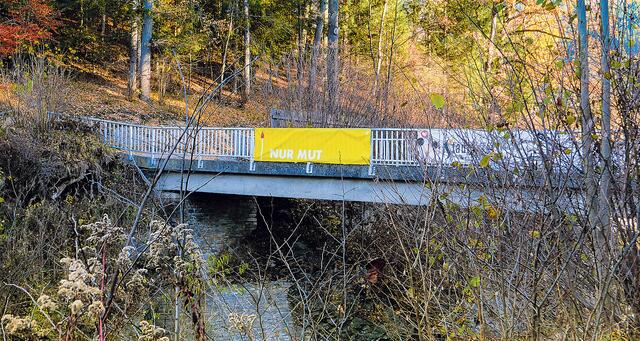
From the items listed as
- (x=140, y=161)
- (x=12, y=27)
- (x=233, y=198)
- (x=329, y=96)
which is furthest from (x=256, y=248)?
(x=12, y=27)

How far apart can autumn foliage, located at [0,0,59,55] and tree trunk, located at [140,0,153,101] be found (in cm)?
336

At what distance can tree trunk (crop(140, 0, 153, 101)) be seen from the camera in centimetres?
2292

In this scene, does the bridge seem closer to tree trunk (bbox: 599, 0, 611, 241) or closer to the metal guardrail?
the metal guardrail

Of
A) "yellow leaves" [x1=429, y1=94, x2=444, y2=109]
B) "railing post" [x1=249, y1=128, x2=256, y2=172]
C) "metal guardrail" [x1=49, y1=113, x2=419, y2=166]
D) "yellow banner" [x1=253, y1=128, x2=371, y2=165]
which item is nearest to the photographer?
"yellow leaves" [x1=429, y1=94, x2=444, y2=109]

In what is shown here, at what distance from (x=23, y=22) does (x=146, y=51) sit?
15.9ft

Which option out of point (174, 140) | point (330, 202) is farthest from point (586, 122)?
point (330, 202)

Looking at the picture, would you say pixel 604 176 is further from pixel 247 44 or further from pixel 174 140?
pixel 247 44

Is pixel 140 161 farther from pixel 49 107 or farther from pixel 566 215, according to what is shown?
pixel 566 215

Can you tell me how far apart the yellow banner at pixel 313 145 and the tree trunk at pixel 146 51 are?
39.2 feet

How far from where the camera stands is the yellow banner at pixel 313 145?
1241 centimetres

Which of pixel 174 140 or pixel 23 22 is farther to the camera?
pixel 23 22

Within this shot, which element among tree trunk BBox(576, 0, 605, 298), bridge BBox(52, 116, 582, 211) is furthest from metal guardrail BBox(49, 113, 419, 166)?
tree trunk BBox(576, 0, 605, 298)

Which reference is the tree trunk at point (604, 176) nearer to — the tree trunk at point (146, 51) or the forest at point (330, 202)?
the forest at point (330, 202)

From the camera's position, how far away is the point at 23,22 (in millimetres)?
20438
